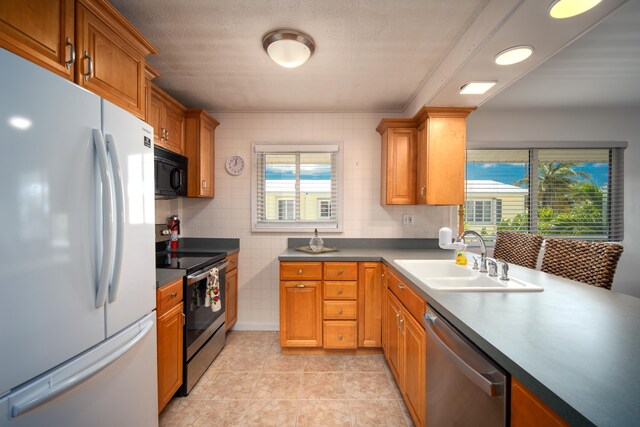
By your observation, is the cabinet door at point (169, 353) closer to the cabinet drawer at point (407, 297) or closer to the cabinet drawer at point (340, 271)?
the cabinet drawer at point (340, 271)

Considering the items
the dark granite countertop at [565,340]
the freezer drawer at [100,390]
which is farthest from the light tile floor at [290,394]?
the dark granite countertop at [565,340]

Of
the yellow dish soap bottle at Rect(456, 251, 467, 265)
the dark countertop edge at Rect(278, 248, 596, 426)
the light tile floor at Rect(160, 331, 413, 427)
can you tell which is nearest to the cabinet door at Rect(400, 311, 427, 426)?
the dark countertop edge at Rect(278, 248, 596, 426)

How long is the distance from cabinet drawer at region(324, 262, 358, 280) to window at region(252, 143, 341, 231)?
27.1 inches

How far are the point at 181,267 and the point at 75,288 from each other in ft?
3.21

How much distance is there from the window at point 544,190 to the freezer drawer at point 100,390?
3207 millimetres

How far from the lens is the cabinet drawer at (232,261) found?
2745mm

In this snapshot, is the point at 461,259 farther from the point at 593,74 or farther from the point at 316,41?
the point at 593,74

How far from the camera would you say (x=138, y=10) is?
1.52m

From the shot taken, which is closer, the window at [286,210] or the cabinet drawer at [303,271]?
the cabinet drawer at [303,271]

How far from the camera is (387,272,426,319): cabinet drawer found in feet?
4.84

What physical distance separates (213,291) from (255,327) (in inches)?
42.5

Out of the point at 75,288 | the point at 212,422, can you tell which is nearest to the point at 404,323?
the point at 212,422

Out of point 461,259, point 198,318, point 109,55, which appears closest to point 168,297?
point 198,318

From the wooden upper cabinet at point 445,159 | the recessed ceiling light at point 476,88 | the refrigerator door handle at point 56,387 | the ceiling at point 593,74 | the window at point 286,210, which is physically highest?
the ceiling at point 593,74
